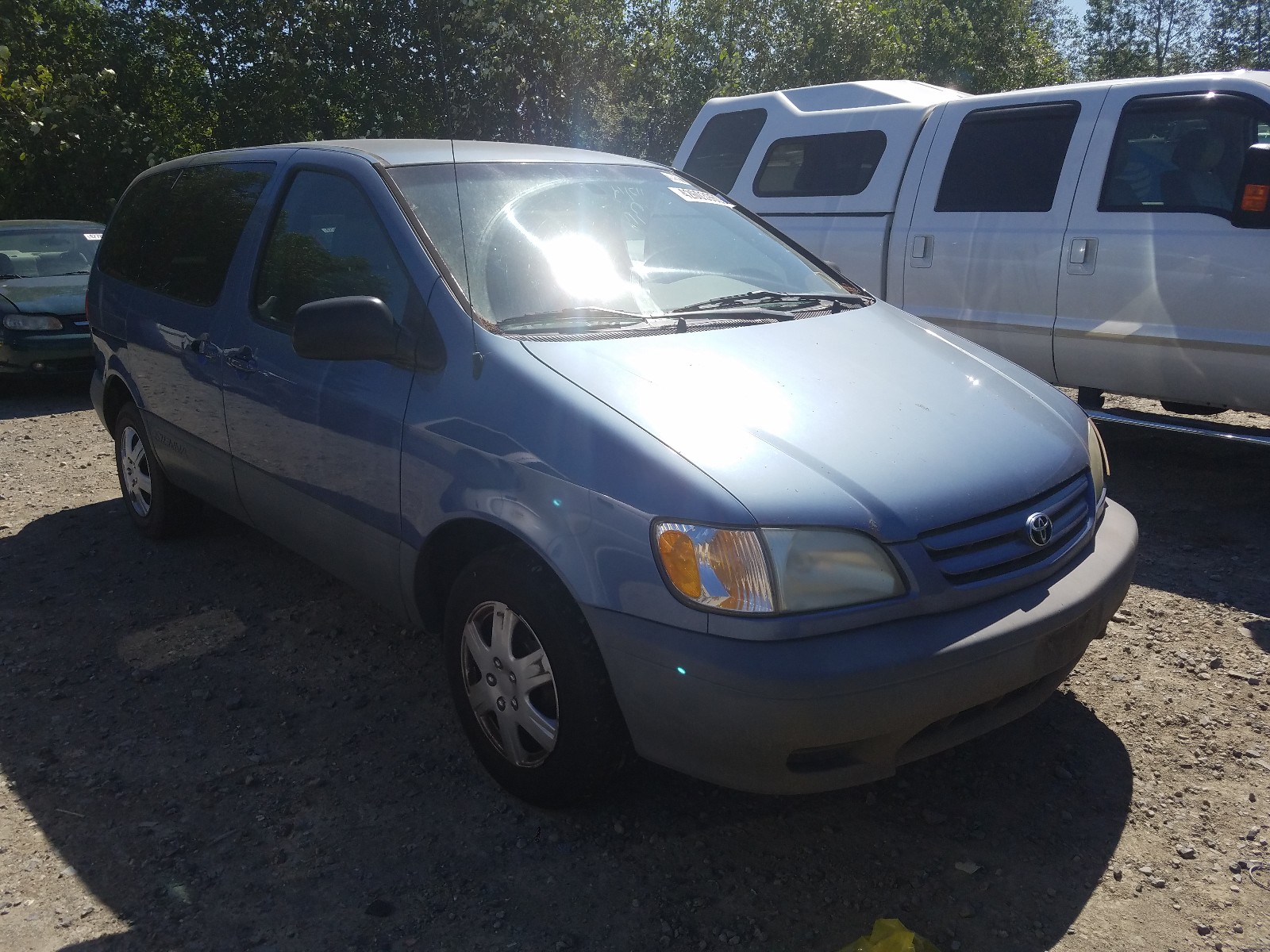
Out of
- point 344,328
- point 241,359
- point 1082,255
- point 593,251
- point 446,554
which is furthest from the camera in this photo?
point 1082,255

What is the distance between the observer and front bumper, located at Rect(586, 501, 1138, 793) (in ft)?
7.83

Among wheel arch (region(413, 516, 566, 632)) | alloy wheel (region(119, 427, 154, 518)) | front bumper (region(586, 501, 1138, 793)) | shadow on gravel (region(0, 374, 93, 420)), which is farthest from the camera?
shadow on gravel (region(0, 374, 93, 420))

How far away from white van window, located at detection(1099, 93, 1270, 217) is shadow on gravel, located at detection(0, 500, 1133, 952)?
322cm

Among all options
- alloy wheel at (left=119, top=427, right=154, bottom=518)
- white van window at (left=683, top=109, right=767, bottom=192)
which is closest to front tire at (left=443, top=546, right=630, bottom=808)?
alloy wheel at (left=119, top=427, right=154, bottom=518)

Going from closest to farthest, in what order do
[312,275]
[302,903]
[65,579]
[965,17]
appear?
[302,903] < [312,275] < [65,579] < [965,17]

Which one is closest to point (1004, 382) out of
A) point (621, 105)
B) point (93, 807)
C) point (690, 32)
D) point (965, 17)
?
point (93, 807)

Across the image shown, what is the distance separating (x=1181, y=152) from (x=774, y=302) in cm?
319

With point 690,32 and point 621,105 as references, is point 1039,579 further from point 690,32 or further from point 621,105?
point 690,32

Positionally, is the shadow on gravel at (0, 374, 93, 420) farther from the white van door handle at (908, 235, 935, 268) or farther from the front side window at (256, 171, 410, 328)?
the white van door handle at (908, 235, 935, 268)

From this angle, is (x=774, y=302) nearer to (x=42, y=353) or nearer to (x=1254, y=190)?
(x=1254, y=190)

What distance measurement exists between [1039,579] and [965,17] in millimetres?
35364

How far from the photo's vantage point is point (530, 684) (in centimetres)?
285

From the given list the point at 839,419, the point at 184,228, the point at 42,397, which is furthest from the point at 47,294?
the point at 839,419

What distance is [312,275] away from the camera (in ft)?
12.2
